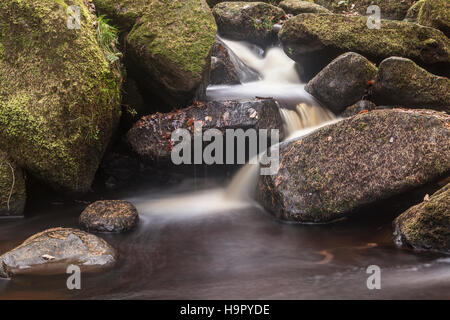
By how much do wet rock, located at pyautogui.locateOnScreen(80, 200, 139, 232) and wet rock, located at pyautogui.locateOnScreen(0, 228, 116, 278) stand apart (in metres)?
0.75

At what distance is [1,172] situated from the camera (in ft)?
17.5

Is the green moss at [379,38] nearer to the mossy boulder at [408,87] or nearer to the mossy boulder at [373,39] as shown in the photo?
the mossy boulder at [373,39]

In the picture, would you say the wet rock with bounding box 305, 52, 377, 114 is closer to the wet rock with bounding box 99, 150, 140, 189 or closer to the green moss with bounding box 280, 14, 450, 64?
the green moss with bounding box 280, 14, 450, 64

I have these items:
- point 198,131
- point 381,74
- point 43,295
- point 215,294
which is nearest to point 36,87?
point 198,131

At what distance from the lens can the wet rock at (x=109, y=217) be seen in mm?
4980

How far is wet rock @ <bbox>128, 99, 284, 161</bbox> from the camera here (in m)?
6.34

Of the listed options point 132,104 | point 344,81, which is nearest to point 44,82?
point 132,104

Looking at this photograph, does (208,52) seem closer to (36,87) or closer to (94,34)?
(94,34)

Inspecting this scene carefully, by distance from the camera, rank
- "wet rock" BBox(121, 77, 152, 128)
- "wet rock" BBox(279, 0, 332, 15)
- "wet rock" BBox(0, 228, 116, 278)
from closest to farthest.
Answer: "wet rock" BBox(0, 228, 116, 278) → "wet rock" BBox(121, 77, 152, 128) → "wet rock" BBox(279, 0, 332, 15)

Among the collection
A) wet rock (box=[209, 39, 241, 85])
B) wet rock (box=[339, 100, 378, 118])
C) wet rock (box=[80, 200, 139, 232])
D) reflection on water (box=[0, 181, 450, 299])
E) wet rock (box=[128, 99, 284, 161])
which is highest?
wet rock (box=[209, 39, 241, 85])

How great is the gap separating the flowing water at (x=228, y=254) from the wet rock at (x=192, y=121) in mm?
715

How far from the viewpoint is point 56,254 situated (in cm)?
392

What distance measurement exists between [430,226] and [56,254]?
12.1ft

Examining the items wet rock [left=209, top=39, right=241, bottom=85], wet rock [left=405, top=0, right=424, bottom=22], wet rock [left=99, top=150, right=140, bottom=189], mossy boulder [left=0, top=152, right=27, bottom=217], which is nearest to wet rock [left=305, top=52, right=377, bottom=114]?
wet rock [left=209, top=39, right=241, bottom=85]
